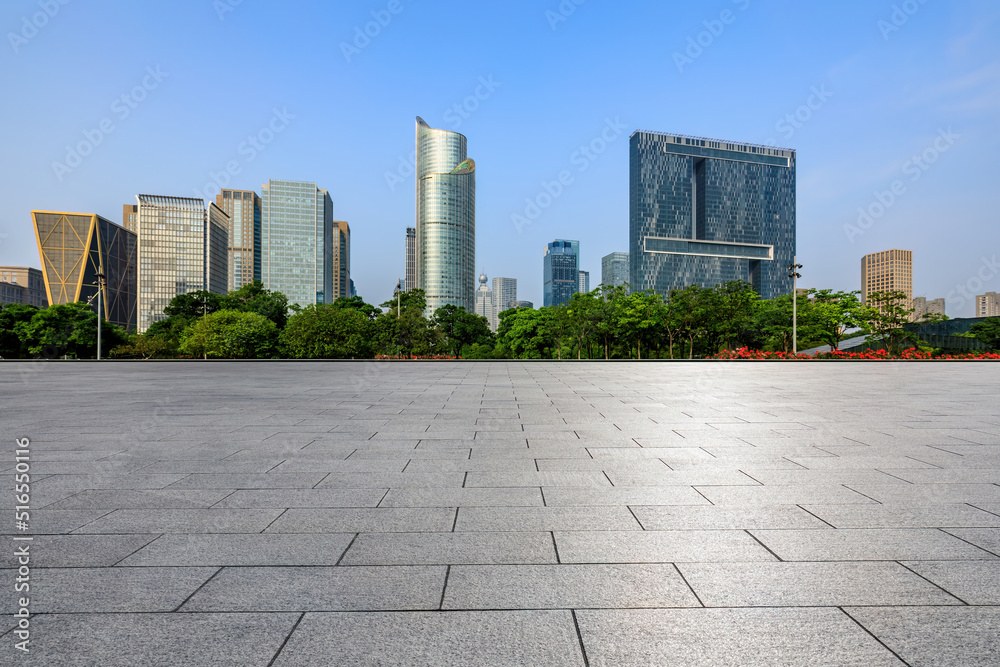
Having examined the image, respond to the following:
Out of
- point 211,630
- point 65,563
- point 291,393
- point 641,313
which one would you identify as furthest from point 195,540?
point 641,313

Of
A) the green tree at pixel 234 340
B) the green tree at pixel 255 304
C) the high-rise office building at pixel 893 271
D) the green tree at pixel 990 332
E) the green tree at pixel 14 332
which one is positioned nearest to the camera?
the green tree at pixel 234 340

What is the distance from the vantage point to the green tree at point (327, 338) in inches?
1286

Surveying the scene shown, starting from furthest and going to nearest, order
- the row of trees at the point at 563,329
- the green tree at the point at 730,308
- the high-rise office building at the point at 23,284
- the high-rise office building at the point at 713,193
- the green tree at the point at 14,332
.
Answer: the high-rise office building at the point at 23,284, the high-rise office building at the point at 713,193, the green tree at the point at 14,332, the green tree at the point at 730,308, the row of trees at the point at 563,329

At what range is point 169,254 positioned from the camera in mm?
147125

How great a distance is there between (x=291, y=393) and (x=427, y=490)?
859 cm

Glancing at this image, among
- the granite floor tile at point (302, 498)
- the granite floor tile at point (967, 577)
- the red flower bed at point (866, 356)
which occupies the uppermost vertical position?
the red flower bed at point (866, 356)

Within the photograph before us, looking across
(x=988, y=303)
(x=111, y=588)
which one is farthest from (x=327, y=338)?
(x=988, y=303)

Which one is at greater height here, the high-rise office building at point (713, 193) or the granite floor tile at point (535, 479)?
the high-rise office building at point (713, 193)

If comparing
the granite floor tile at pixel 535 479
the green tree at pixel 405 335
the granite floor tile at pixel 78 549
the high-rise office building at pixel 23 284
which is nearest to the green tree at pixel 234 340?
the green tree at pixel 405 335

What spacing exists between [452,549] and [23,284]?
24094 cm

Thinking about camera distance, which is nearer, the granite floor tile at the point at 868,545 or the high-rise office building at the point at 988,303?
the granite floor tile at the point at 868,545

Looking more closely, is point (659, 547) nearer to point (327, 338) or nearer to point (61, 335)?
point (327, 338)

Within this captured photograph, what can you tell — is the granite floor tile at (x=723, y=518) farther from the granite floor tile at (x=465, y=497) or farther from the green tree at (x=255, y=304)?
the green tree at (x=255, y=304)

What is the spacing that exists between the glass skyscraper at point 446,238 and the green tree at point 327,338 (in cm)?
11174
